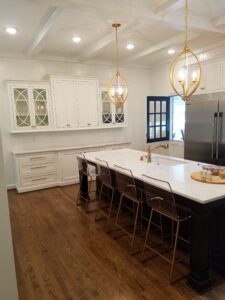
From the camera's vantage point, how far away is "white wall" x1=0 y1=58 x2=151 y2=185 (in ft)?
15.5

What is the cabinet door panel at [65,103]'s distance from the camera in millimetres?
4922

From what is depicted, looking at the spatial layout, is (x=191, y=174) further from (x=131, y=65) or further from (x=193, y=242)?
(x=131, y=65)

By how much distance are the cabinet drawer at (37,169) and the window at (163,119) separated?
9.21 ft

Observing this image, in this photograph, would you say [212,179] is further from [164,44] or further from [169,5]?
[164,44]

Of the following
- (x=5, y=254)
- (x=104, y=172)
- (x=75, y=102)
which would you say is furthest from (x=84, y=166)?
(x=5, y=254)

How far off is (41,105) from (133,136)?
2695 millimetres

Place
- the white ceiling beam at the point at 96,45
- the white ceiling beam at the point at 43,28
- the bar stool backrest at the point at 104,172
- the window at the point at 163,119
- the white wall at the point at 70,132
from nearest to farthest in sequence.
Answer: the white ceiling beam at the point at 43,28 < the bar stool backrest at the point at 104,172 < the white ceiling beam at the point at 96,45 < the white wall at the point at 70,132 < the window at the point at 163,119

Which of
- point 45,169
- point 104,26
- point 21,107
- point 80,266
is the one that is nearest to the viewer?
point 80,266

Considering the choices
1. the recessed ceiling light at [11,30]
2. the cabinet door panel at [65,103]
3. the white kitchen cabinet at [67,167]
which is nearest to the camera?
the recessed ceiling light at [11,30]

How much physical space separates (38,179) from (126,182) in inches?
111

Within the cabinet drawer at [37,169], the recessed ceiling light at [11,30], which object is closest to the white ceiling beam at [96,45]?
the recessed ceiling light at [11,30]

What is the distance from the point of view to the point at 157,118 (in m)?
6.31

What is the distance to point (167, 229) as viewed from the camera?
282 centimetres

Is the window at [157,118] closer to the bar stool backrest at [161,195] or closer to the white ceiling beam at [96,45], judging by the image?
the white ceiling beam at [96,45]
